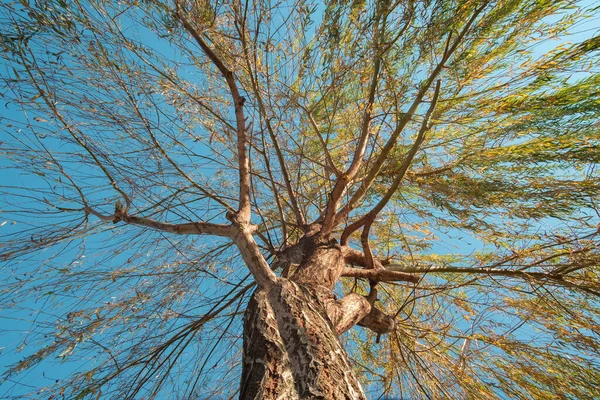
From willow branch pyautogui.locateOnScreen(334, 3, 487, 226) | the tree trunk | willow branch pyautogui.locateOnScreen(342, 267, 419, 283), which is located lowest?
willow branch pyautogui.locateOnScreen(342, 267, 419, 283)

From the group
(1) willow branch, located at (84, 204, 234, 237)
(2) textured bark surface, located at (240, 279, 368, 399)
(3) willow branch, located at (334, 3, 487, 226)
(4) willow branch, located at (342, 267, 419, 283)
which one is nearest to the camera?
(2) textured bark surface, located at (240, 279, 368, 399)

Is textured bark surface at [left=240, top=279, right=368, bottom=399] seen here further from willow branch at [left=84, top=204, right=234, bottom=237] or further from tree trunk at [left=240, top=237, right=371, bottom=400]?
willow branch at [left=84, top=204, right=234, bottom=237]

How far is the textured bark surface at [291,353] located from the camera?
3.23ft

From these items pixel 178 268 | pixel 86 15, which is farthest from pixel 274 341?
pixel 86 15

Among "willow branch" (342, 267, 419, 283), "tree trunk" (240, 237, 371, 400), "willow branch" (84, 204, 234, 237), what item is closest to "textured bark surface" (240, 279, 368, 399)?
"tree trunk" (240, 237, 371, 400)

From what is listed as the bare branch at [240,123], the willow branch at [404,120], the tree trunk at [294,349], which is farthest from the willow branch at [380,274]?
the bare branch at [240,123]

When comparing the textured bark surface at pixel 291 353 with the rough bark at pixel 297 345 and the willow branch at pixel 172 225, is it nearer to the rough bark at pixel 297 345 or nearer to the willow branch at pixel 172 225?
the rough bark at pixel 297 345

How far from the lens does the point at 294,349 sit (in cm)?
111

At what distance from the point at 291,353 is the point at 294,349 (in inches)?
0.6

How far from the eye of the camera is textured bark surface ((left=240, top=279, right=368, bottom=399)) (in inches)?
38.7

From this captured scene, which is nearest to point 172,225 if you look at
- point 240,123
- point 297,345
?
point 240,123

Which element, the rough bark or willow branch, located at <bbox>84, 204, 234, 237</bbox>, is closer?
the rough bark

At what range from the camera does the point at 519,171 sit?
7.45 ft

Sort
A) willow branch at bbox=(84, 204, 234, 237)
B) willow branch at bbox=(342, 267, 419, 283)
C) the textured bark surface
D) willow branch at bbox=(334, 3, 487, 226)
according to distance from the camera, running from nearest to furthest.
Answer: the textured bark surface < willow branch at bbox=(334, 3, 487, 226) < willow branch at bbox=(84, 204, 234, 237) < willow branch at bbox=(342, 267, 419, 283)
